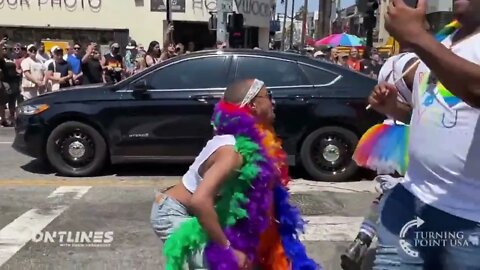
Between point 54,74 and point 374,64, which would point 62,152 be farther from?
point 374,64

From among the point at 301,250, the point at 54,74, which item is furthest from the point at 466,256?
the point at 54,74

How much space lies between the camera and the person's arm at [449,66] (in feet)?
6.17

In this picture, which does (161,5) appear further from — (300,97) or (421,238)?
(421,238)

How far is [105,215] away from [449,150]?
4.91 m

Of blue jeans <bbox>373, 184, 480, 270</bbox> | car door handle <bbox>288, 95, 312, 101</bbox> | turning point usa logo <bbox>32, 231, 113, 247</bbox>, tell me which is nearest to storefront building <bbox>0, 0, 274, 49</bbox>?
car door handle <bbox>288, 95, 312, 101</bbox>

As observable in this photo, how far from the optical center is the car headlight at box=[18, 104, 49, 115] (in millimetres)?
8406

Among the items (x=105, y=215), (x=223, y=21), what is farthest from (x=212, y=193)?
(x=223, y=21)

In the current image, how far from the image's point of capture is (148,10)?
99.2ft

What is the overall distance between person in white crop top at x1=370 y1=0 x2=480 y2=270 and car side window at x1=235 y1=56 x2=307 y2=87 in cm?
591

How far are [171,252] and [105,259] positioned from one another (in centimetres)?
253

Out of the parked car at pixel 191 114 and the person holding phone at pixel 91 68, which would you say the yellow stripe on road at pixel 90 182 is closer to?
the parked car at pixel 191 114

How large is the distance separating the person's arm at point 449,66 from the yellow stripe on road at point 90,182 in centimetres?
629

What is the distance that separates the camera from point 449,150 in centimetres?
216

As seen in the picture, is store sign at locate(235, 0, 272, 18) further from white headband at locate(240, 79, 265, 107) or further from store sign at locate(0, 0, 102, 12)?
white headband at locate(240, 79, 265, 107)
